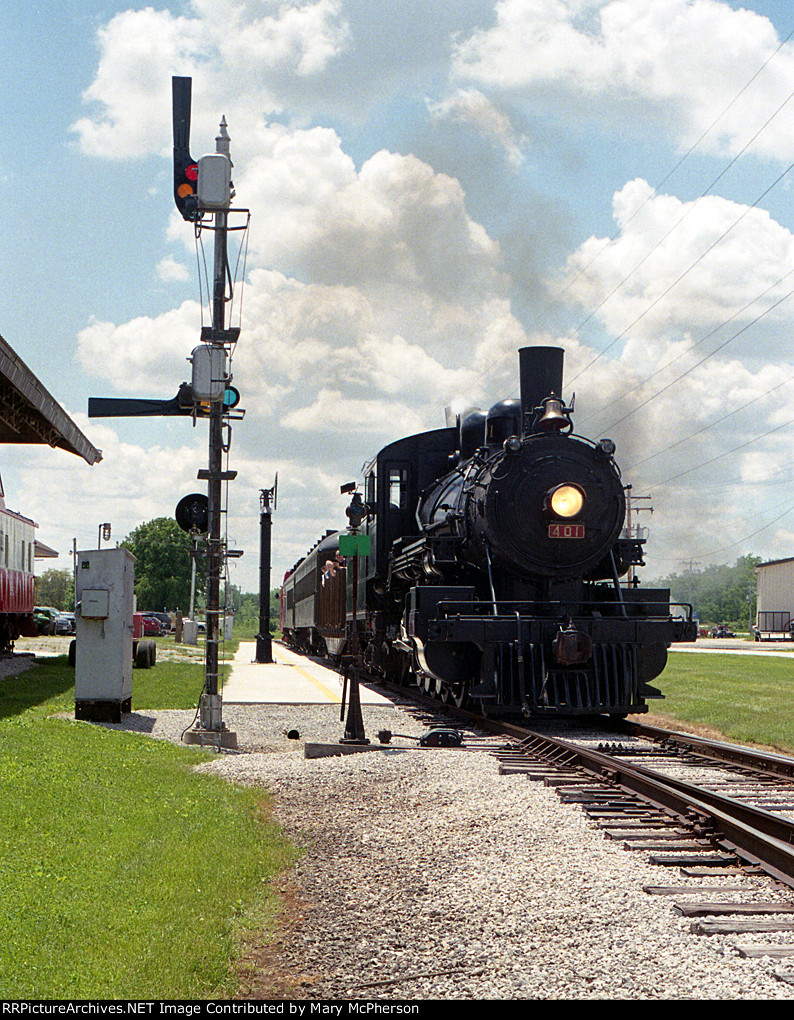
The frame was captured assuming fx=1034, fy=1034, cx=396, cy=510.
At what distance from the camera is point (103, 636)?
1313 centimetres

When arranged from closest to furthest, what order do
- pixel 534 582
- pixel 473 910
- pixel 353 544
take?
pixel 473 910 < pixel 353 544 < pixel 534 582

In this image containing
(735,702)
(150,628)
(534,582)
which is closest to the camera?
(534,582)

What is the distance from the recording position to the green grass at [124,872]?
3812 mm

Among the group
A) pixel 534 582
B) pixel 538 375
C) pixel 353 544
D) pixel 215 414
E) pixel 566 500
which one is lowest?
pixel 534 582

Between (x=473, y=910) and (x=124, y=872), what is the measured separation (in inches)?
71.3

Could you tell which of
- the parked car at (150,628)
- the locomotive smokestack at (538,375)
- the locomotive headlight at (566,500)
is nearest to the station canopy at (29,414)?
the locomotive smokestack at (538,375)

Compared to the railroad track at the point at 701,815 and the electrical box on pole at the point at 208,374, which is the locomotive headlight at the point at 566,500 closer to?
the railroad track at the point at 701,815

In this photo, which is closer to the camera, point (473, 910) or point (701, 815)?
point (473, 910)

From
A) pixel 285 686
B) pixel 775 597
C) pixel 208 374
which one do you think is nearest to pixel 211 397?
pixel 208 374

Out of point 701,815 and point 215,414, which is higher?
point 215,414

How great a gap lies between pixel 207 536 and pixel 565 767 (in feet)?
17.0

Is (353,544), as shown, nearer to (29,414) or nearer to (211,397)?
(211,397)

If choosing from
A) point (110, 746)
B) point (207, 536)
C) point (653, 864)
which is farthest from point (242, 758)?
point (653, 864)

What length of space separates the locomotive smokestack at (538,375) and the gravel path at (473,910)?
6.59 meters
